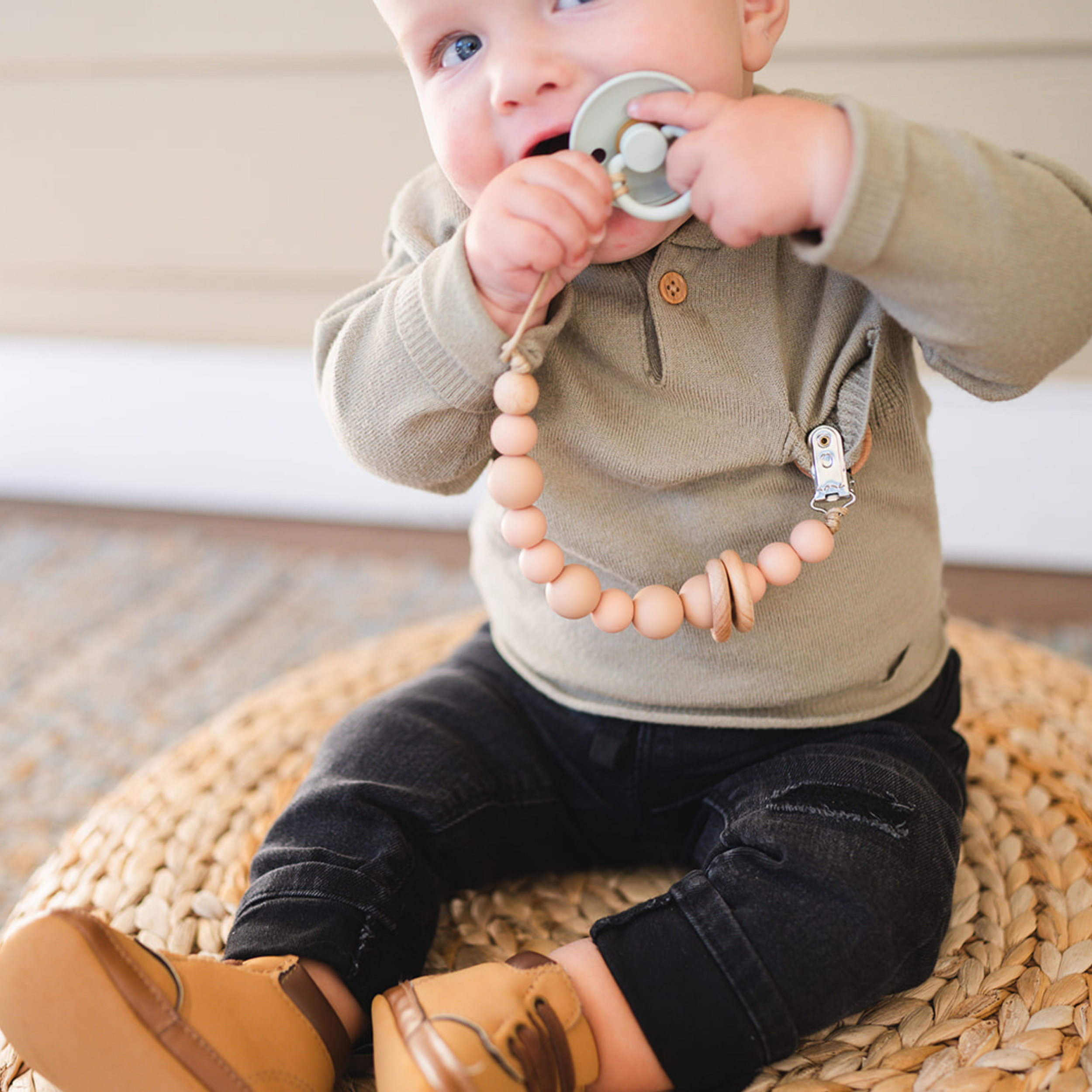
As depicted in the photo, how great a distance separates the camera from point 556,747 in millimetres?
717

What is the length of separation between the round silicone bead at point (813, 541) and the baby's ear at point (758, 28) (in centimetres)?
24

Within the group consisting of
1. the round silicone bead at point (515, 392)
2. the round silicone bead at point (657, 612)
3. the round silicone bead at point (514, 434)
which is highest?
the round silicone bead at point (515, 392)

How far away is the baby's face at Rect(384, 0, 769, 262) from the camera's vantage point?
51 cm

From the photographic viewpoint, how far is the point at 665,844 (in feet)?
2.32

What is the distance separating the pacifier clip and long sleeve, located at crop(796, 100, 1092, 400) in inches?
3.9

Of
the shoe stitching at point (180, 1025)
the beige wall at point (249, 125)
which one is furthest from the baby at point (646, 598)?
the beige wall at point (249, 125)

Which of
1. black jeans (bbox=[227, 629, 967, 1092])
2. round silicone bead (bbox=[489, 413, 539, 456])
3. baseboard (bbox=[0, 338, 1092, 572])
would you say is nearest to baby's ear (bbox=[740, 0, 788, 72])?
round silicone bead (bbox=[489, 413, 539, 456])

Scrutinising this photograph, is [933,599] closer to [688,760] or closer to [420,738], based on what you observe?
[688,760]

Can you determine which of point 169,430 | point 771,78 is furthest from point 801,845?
point 169,430

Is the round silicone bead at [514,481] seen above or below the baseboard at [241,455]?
above

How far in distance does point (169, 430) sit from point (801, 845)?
1.22 metres

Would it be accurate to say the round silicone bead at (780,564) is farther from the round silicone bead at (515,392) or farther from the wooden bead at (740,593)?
the round silicone bead at (515,392)

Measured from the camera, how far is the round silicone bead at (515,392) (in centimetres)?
54

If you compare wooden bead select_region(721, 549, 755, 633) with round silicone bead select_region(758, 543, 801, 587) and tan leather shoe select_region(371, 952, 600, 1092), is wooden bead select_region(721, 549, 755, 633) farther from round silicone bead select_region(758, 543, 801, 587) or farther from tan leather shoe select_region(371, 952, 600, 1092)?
tan leather shoe select_region(371, 952, 600, 1092)
